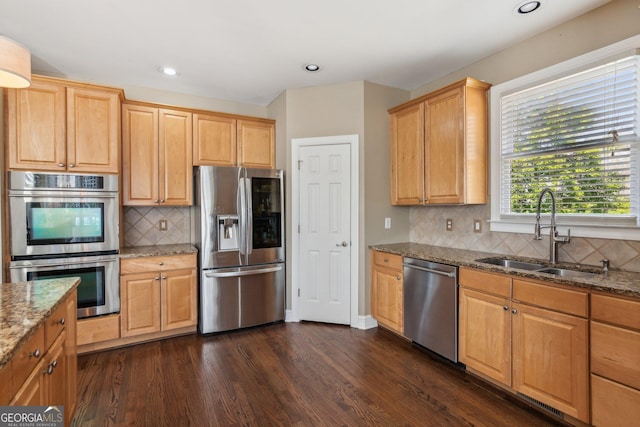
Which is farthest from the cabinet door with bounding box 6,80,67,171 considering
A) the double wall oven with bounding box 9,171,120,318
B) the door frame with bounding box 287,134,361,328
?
the door frame with bounding box 287,134,361,328

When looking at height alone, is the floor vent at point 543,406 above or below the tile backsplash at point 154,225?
below

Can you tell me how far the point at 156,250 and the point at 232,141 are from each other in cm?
146

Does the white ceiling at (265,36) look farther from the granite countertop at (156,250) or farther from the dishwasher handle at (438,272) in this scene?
the dishwasher handle at (438,272)

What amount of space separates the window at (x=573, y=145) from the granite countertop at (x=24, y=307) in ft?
10.2

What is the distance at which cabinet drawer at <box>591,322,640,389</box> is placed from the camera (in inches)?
61.9

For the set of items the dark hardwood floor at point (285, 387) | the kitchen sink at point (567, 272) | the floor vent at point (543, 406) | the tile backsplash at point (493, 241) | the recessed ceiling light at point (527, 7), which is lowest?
the dark hardwood floor at point (285, 387)

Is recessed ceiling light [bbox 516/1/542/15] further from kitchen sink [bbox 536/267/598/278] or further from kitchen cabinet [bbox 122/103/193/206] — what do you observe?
kitchen cabinet [bbox 122/103/193/206]

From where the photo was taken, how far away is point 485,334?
231 cm

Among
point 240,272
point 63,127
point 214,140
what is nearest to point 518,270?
point 240,272

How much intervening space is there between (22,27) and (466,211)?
400 cm

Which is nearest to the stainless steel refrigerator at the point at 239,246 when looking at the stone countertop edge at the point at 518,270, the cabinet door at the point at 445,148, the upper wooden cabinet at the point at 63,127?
the upper wooden cabinet at the point at 63,127

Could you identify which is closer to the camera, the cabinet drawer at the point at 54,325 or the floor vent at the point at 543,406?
the cabinet drawer at the point at 54,325

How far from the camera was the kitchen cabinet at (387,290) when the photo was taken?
122 inches

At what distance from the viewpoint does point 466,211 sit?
10.3 feet
